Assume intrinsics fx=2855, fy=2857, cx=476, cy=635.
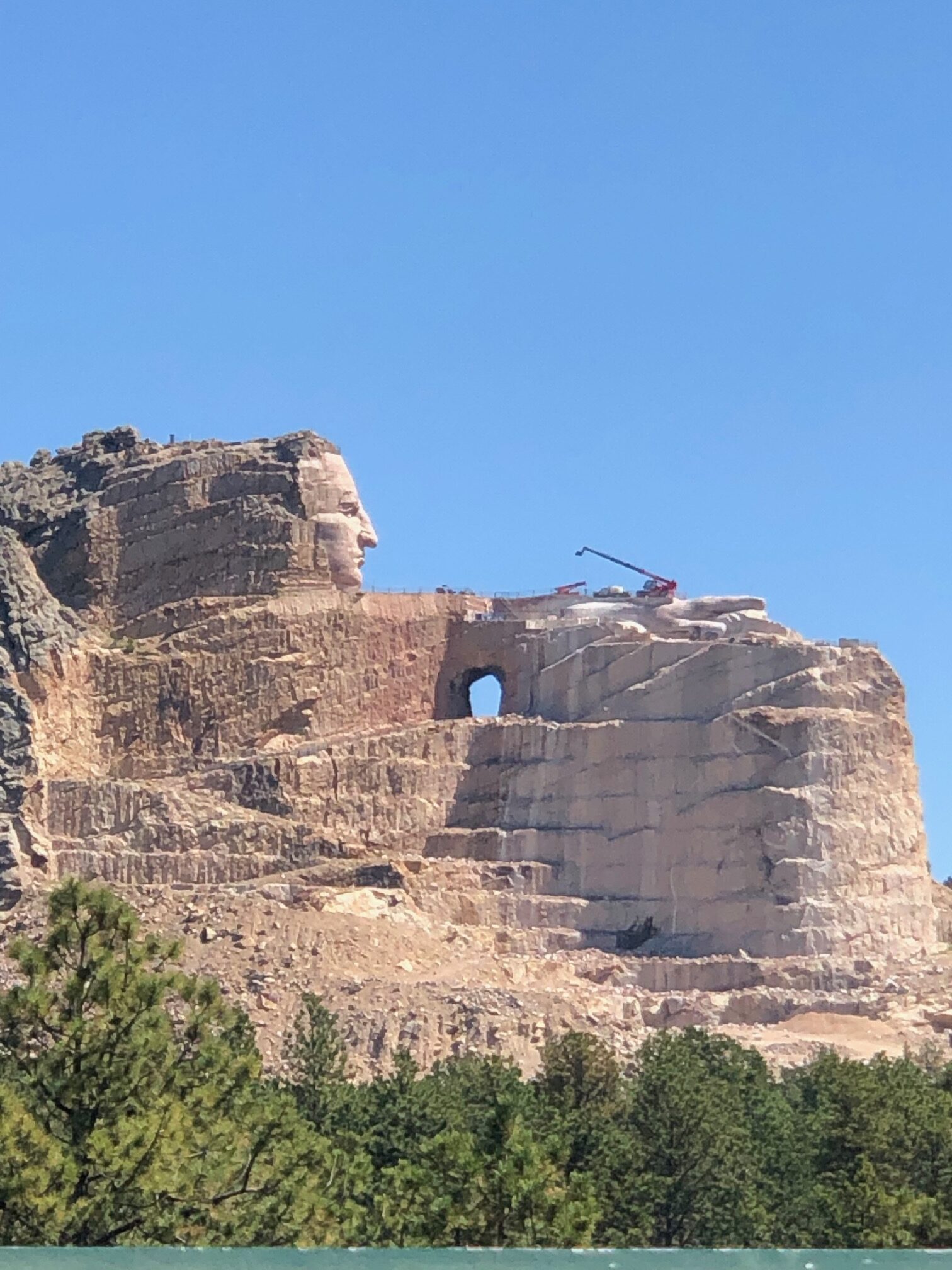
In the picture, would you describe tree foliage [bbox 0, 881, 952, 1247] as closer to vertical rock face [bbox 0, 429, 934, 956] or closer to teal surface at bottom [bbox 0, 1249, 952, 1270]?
teal surface at bottom [bbox 0, 1249, 952, 1270]

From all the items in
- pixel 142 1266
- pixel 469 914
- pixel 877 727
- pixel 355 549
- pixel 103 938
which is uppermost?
pixel 355 549

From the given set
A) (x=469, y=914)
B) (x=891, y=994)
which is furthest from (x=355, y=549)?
(x=891, y=994)

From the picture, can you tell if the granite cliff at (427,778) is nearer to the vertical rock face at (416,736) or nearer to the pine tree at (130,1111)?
the vertical rock face at (416,736)

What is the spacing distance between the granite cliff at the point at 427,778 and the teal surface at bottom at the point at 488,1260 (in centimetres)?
4599

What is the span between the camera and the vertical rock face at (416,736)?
252ft

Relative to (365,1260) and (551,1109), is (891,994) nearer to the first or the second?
(551,1109)

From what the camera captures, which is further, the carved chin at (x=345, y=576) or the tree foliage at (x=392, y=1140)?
the carved chin at (x=345, y=576)

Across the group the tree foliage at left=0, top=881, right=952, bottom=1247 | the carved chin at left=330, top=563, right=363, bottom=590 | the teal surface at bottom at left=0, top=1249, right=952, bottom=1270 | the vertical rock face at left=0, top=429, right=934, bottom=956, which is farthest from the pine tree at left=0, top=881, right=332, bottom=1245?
the carved chin at left=330, top=563, right=363, bottom=590

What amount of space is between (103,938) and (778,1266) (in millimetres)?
15798

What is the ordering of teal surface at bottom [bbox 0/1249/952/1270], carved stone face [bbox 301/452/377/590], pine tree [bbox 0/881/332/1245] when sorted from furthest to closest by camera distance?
carved stone face [bbox 301/452/377/590], pine tree [bbox 0/881/332/1245], teal surface at bottom [bbox 0/1249/952/1270]

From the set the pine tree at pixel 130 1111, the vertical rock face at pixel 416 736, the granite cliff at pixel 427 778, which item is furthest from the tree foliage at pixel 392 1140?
the vertical rock face at pixel 416 736

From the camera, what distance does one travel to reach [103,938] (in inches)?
1396

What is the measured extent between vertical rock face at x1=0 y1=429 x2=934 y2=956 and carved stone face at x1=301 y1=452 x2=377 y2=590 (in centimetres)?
10

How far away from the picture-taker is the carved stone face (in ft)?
277
